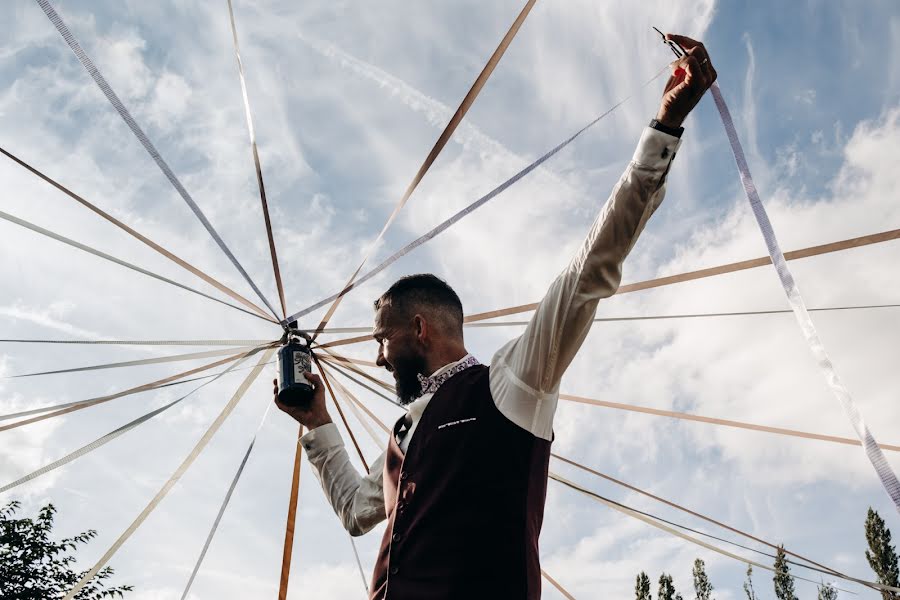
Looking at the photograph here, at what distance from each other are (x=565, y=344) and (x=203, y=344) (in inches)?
107

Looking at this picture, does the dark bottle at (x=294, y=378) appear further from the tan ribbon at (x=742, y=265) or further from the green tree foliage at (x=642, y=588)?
the green tree foliage at (x=642, y=588)

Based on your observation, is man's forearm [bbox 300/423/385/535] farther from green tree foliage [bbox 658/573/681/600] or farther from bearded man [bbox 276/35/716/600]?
green tree foliage [bbox 658/573/681/600]

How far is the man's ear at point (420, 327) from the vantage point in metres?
2.67

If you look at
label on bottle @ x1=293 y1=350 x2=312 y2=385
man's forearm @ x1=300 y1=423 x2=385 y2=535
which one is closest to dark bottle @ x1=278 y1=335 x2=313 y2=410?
label on bottle @ x1=293 y1=350 x2=312 y2=385

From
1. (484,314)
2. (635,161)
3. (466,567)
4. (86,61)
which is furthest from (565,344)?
(86,61)

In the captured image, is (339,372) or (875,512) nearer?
(339,372)

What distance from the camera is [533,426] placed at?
1.98 meters

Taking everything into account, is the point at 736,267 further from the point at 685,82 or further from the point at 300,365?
the point at 300,365

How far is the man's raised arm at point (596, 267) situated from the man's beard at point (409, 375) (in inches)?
24.5

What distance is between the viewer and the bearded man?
174 cm

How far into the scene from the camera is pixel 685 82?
1666 mm

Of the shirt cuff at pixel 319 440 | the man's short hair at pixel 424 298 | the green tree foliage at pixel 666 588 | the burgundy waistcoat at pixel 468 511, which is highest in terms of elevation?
the green tree foliage at pixel 666 588

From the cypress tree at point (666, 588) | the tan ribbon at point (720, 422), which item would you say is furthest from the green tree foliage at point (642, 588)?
the tan ribbon at point (720, 422)

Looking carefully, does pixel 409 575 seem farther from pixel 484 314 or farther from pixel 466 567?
pixel 484 314
